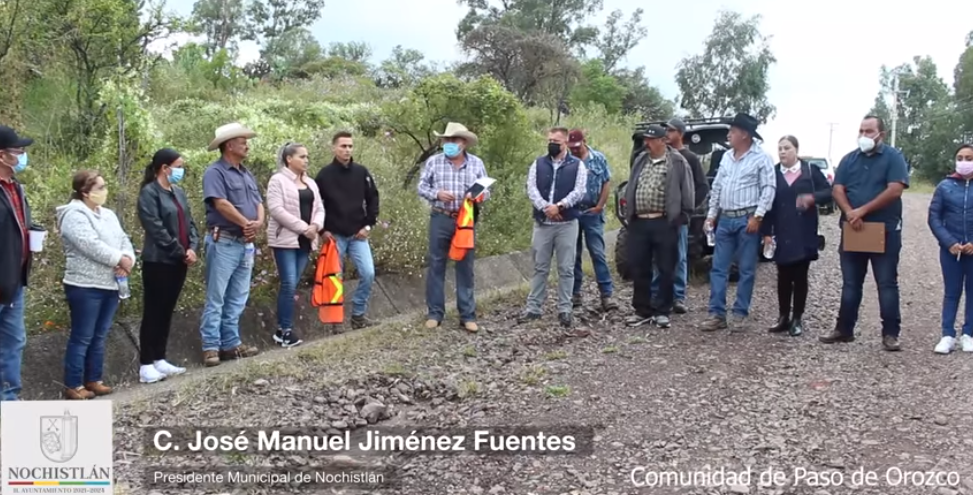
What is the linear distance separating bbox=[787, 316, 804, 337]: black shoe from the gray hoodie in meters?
5.21

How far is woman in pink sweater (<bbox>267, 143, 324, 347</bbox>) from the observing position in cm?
630

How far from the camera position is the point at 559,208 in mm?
6859

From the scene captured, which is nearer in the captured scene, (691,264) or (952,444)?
(952,444)

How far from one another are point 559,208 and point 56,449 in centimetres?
434

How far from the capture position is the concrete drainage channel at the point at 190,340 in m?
5.42

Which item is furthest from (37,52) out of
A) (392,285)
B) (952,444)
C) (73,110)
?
(952,444)

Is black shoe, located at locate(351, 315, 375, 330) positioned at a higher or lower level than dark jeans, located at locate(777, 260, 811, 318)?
lower

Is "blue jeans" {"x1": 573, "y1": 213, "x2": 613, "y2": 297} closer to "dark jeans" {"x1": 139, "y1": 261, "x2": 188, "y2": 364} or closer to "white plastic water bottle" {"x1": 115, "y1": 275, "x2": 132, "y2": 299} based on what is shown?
"dark jeans" {"x1": 139, "y1": 261, "x2": 188, "y2": 364}

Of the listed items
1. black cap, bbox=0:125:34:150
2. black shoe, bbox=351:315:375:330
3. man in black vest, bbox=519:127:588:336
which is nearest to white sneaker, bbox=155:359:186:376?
black shoe, bbox=351:315:375:330

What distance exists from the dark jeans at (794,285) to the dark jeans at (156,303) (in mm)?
4801

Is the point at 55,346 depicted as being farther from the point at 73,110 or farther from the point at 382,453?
the point at 73,110

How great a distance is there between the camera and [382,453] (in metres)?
4.26

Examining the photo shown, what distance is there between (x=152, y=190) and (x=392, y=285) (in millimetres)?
3150

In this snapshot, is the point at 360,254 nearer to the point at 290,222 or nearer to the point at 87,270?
the point at 290,222
